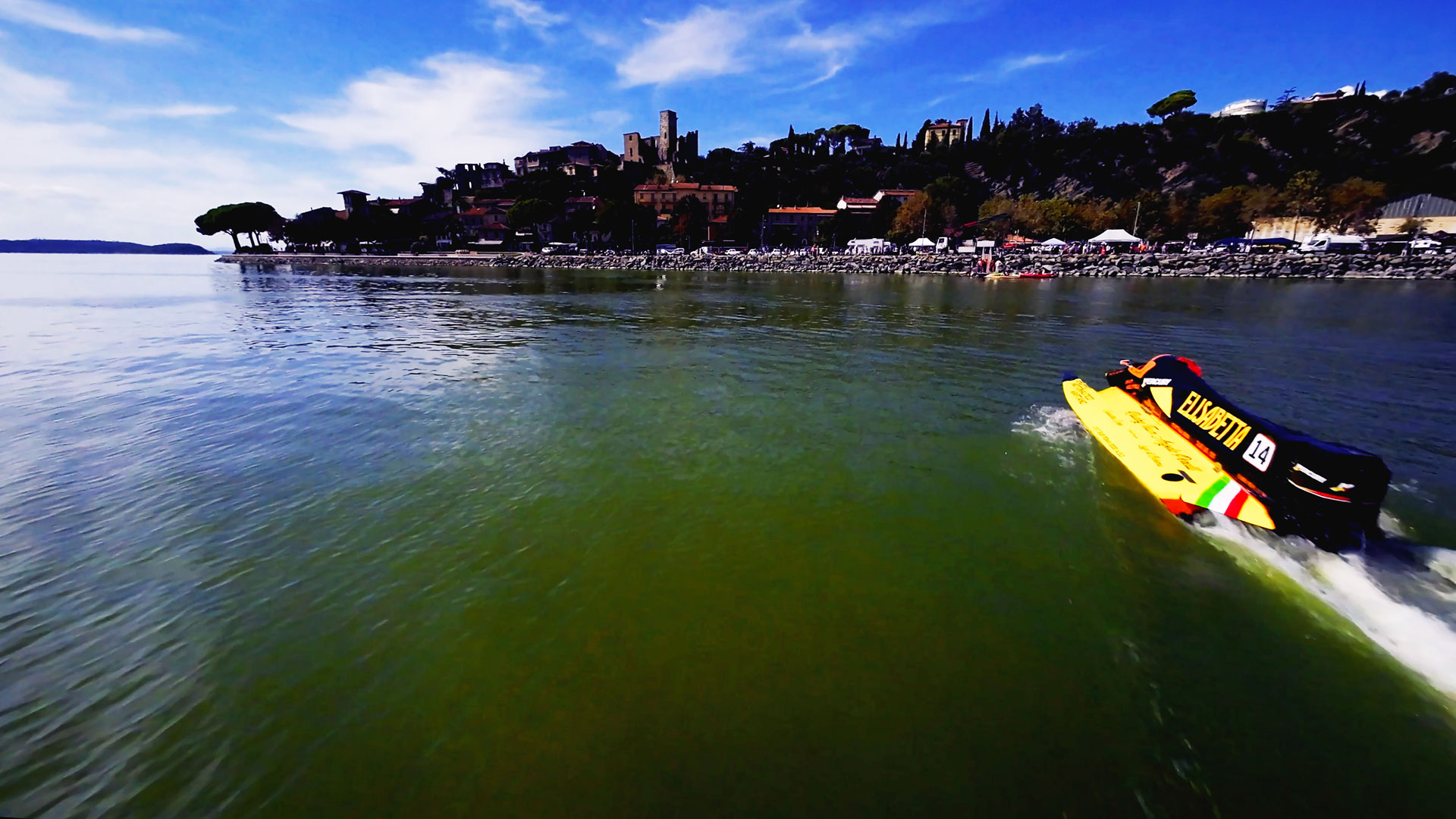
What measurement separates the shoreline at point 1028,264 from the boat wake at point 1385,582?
69.3 metres

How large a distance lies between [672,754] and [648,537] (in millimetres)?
3906

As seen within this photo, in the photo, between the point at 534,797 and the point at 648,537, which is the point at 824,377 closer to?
the point at 648,537

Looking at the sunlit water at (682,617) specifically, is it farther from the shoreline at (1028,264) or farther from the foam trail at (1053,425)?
the shoreline at (1028,264)

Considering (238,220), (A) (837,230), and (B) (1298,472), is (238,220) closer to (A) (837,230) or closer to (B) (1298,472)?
(A) (837,230)

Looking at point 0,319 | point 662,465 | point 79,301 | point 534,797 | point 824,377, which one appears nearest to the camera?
point 534,797

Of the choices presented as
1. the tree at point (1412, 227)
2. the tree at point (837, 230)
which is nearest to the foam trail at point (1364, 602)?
the tree at point (1412, 227)

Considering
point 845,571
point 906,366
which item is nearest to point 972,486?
point 845,571

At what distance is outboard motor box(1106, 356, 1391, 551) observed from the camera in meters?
7.38

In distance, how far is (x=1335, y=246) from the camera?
239 ft

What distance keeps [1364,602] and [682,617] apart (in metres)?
8.76

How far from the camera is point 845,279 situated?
68.2m

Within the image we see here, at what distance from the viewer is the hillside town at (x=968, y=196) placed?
8800cm

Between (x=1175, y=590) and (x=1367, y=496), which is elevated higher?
(x=1367, y=496)

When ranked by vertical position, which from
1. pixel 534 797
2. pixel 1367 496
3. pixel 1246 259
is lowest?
pixel 534 797
